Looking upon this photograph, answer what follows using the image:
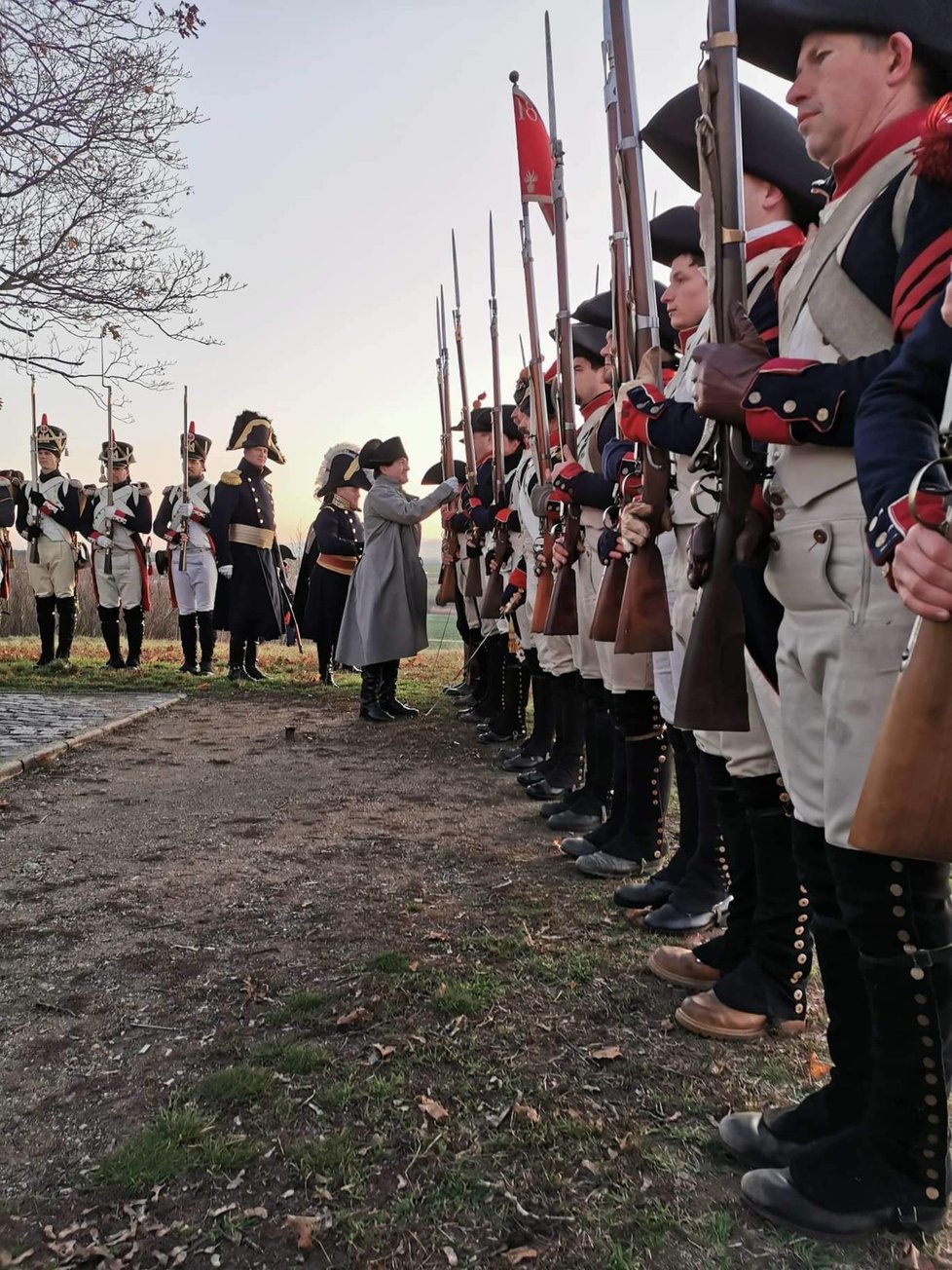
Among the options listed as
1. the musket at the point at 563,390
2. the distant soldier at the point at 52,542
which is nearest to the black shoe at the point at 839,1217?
the musket at the point at 563,390

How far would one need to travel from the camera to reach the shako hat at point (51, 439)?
12.7 m

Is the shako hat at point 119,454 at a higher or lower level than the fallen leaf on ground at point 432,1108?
higher

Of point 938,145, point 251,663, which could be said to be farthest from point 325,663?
point 938,145

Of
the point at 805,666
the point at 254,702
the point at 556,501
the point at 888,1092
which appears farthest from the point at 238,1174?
the point at 254,702

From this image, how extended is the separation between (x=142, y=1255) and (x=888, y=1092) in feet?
4.92

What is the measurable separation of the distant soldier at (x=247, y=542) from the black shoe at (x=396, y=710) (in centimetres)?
297

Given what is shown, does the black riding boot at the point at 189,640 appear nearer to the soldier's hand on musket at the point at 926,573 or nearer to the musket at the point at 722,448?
the musket at the point at 722,448

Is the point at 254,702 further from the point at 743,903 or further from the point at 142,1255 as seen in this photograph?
the point at 142,1255

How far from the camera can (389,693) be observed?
30.0 ft

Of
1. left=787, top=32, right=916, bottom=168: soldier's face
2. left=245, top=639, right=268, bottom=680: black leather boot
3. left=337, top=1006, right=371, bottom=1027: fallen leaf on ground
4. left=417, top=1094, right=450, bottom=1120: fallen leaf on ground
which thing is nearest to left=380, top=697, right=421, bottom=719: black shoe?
left=245, top=639, right=268, bottom=680: black leather boot

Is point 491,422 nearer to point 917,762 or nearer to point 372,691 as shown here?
point 372,691

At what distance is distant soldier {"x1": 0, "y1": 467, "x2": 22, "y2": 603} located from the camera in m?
12.4

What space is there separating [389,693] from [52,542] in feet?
18.9

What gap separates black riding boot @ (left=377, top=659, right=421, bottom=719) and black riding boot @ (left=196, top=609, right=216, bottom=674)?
3916 millimetres
